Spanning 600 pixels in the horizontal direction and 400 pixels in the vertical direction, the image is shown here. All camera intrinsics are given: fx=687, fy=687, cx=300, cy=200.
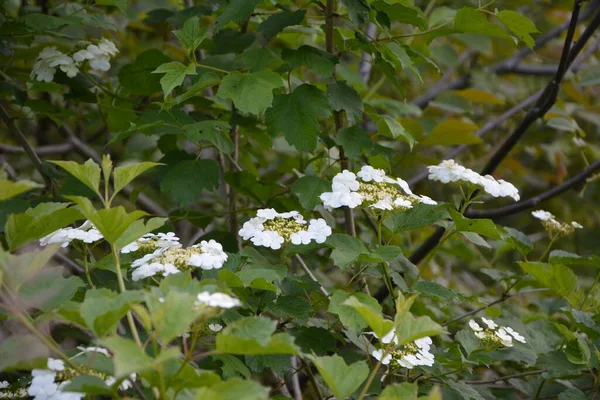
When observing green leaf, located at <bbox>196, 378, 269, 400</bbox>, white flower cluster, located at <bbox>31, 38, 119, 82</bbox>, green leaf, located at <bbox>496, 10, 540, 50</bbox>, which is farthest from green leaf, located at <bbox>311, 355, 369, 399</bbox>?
white flower cluster, located at <bbox>31, 38, 119, 82</bbox>

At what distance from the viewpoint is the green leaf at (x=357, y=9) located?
1.24 meters

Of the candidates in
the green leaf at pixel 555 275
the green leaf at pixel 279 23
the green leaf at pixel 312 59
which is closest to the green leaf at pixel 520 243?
the green leaf at pixel 555 275

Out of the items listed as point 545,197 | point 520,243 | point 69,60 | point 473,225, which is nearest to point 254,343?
point 473,225

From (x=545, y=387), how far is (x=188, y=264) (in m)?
0.83

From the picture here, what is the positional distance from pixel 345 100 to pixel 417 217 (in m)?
0.35

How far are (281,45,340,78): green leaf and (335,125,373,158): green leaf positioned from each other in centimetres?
14

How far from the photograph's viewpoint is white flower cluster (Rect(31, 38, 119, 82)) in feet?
4.79

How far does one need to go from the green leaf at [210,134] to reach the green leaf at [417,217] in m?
0.39

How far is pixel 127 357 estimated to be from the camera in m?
0.67

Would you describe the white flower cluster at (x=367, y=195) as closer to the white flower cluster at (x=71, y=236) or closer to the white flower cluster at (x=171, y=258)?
the white flower cluster at (x=171, y=258)

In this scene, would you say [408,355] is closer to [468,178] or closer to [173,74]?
[468,178]

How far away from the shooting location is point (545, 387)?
4.47 ft

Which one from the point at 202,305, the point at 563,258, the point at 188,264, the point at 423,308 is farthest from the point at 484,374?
the point at 202,305

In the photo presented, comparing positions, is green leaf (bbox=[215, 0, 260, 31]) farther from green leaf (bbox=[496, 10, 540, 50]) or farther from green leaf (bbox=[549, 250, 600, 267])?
green leaf (bbox=[549, 250, 600, 267])
